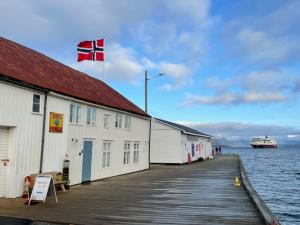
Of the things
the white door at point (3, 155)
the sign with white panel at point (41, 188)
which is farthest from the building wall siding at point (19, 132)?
the sign with white panel at point (41, 188)

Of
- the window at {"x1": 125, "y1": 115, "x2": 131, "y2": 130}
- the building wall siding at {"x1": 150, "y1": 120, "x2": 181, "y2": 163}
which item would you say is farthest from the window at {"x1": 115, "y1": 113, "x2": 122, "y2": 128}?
the building wall siding at {"x1": 150, "y1": 120, "x2": 181, "y2": 163}

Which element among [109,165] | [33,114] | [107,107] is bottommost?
[109,165]

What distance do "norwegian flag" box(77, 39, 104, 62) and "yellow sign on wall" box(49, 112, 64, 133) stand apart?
10538 mm

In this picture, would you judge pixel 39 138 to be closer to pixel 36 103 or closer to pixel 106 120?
pixel 36 103

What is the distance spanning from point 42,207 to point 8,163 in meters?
2.74

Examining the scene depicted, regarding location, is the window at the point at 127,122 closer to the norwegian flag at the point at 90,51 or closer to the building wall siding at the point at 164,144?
the norwegian flag at the point at 90,51

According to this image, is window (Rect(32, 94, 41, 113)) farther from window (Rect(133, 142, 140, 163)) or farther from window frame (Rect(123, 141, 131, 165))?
window (Rect(133, 142, 140, 163))

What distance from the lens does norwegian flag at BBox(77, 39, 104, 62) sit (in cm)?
2759

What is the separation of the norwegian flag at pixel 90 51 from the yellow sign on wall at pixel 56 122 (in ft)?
34.6

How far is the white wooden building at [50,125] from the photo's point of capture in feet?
48.3

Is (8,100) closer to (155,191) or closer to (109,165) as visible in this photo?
(155,191)

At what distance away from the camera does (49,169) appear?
1711 cm

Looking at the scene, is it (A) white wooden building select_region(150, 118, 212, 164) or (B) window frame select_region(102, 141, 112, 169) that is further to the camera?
(A) white wooden building select_region(150, 118, 212, 164)

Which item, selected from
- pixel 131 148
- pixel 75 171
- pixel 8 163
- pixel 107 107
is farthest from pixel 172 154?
pixel 8 163
